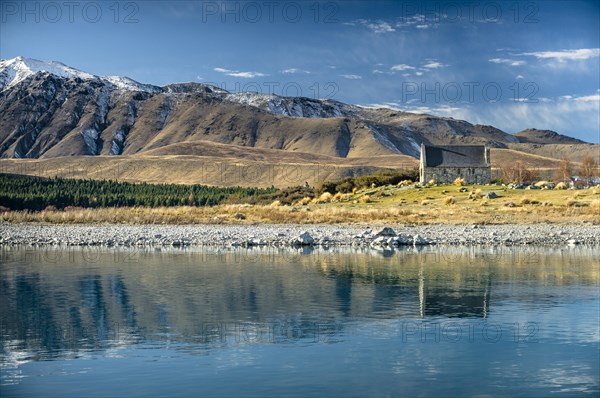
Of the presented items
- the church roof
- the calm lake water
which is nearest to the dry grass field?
the church roof

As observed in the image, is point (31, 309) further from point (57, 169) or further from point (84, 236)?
point (57, 169)

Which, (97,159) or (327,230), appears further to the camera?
(97,159)

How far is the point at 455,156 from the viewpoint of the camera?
272 ft

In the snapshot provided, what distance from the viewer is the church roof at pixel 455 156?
266 feet

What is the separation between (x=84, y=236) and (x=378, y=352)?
3354 centimetres

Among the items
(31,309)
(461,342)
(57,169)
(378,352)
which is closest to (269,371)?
(378,352)

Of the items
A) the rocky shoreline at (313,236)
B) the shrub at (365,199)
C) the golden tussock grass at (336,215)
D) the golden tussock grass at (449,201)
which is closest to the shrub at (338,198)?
the shrub at (365,199)

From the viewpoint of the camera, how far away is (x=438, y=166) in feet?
263

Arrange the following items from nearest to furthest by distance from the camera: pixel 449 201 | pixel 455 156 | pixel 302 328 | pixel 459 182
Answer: pixel 302 328 < pixel 449 201 < pixel 459 182 < pixel 455 156

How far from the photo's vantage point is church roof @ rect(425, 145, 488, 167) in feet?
266

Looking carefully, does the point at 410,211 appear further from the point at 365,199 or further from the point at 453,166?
the point at 453,166

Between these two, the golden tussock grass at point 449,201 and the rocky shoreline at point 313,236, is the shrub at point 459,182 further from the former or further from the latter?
the rocky shoreline at point 313,236

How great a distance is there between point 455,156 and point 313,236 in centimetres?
4437

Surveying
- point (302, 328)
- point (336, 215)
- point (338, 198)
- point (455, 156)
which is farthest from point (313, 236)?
point (455, 156)
